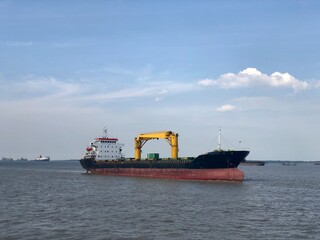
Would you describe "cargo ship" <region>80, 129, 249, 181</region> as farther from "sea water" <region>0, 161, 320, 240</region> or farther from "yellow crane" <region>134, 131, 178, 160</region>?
"sea water" <region>0, 161, 320, 240</region>

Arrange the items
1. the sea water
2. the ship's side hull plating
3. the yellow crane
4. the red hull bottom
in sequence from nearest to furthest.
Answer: the sea water → the ship's side hull plating → the red hull bottom → the yellow crane

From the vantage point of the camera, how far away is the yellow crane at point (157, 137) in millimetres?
66625

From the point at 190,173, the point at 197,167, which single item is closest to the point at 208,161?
the point at 197,167

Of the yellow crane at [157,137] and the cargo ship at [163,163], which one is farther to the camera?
the yellow crane at [157,137]

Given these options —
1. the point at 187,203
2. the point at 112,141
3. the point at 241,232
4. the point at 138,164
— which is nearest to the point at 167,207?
the point at 187,203

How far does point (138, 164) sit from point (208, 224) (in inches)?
1746

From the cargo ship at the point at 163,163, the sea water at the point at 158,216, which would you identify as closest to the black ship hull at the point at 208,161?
the cargo ship at the point at 163,163

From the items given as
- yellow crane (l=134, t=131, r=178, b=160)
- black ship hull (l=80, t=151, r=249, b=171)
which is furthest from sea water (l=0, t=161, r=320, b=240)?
yellow crane (l=134, t=131, r=178, b=160)

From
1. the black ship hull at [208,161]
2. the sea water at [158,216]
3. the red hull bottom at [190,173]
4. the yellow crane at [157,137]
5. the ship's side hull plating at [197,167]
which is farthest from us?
the yellow crane at [157,137]

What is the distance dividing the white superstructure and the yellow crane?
26.3ft

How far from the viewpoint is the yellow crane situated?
66625 millimetres

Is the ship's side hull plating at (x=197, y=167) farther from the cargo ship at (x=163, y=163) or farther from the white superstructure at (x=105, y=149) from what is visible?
the white superstructure at (x=105, y=149)

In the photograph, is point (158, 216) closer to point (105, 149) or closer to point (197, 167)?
point (197, 167)

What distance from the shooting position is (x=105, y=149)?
267 ft
